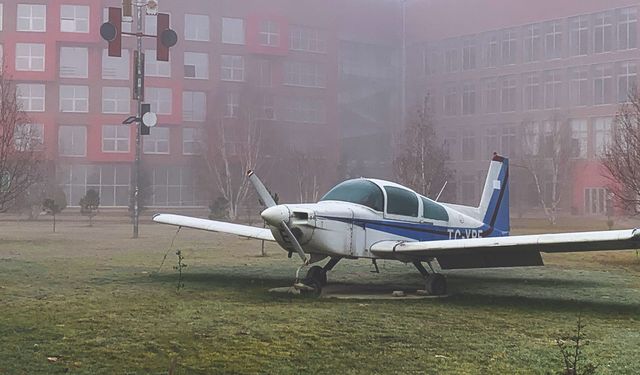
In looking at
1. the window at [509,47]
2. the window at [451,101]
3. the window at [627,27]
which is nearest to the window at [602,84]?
the window at [627,27]

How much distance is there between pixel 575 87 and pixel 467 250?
3119 centimetres

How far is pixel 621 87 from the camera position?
3669 centimetres

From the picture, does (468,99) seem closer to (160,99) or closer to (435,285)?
(160,99)

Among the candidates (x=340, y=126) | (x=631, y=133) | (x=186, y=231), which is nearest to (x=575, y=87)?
(x=340, y=126)

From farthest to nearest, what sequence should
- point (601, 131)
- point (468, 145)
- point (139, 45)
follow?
point (468, 145) → point (601, 131) → point (139, 45)

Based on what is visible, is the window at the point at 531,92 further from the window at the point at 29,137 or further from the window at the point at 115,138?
the window at the point at 29,137

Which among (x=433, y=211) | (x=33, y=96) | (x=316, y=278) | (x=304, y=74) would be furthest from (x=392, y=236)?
(x=33, y=96)

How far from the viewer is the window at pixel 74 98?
4206 cm

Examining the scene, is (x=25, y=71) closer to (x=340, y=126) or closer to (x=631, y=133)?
(x=340, y=126)

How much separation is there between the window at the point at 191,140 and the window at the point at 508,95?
17.0 meters

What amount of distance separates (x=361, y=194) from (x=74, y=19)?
3726 centimetres

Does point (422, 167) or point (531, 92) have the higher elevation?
point (531, 92)

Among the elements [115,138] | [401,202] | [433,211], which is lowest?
[433,211]

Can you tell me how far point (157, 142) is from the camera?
139 feet
